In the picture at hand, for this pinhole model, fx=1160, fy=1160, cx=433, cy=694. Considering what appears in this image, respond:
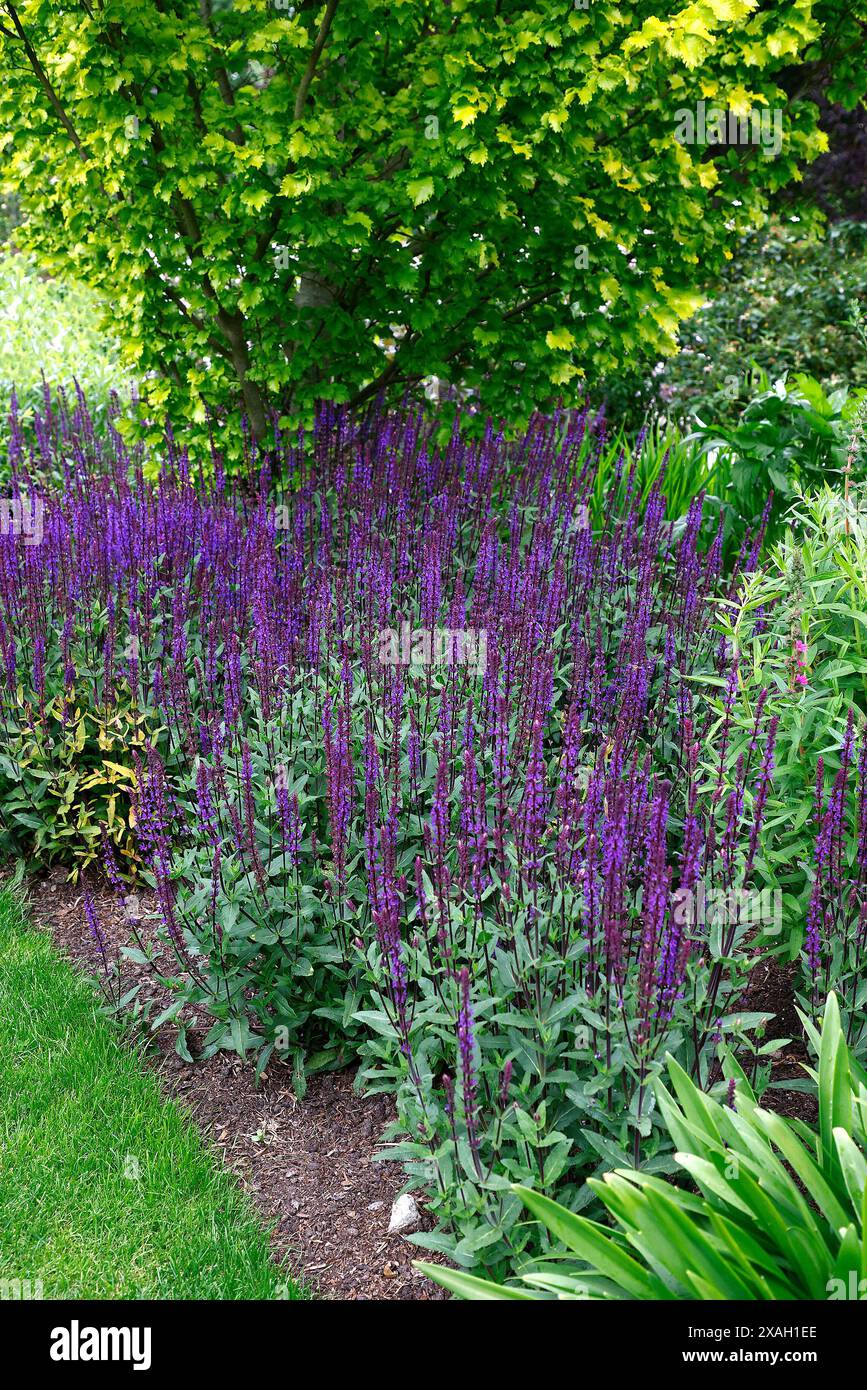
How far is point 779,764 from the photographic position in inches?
132

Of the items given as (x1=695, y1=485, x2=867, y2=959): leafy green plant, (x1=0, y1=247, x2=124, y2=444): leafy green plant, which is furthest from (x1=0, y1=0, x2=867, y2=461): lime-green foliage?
(x1=695, y1=485, x2=867, y2=959): leafy green plant

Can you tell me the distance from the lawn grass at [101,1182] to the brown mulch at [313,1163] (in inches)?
3.1

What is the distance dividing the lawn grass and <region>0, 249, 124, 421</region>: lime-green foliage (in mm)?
4052

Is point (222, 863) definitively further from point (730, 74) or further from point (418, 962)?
point (730, 74)

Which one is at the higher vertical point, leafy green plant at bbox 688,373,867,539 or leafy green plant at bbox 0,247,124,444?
leafy green plant at bbox 0,247,124,444

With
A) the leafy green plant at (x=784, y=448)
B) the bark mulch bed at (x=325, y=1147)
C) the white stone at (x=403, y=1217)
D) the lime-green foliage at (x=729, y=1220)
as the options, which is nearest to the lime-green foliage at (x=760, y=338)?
the leafy green plant at (x=784, y=448)

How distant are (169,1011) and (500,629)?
1625mm

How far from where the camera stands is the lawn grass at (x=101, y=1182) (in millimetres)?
2822

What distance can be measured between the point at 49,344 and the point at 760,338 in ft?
21.6

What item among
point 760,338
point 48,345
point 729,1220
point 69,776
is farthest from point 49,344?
point 729,1220

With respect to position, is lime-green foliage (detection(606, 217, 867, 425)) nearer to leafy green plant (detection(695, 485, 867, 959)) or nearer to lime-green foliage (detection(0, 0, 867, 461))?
lime-green foliage (detection(0, 0, 867, 461))

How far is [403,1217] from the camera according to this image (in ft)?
9.75

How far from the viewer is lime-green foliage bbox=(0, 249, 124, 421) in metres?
8.74

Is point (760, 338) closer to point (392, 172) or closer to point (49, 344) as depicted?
point (392, 172)
